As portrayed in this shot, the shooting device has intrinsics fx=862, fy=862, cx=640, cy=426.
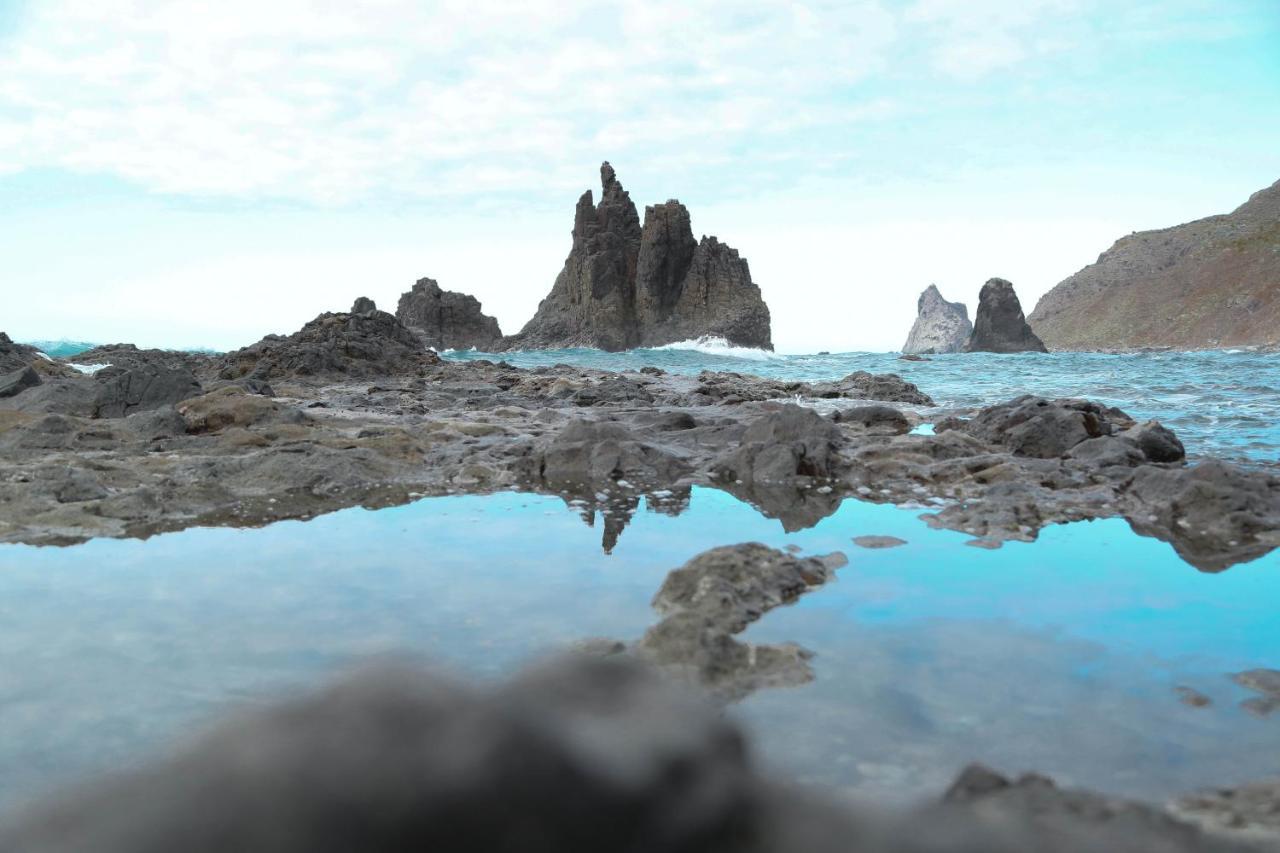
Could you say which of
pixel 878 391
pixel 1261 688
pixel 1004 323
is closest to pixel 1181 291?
pixel 1004 323

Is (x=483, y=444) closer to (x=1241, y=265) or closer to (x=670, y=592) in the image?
(x=670, y=592)

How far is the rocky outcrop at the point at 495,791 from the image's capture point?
50.6 inches

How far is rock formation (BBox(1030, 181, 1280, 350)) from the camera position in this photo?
100688 millimetres

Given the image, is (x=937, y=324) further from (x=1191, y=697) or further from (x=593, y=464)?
(x=1191, y=697)

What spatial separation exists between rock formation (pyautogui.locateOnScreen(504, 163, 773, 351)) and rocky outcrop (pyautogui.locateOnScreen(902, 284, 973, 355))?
10081 centimetres

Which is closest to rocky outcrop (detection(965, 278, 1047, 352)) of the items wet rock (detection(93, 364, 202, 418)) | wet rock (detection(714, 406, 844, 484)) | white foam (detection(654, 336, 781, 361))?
white foam (detection(654, 336, 781, 361))

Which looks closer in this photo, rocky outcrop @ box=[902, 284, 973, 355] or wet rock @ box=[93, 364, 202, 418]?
wet rock @ box=[93, 364, 202, 418]

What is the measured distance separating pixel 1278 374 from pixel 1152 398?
35.5 ft

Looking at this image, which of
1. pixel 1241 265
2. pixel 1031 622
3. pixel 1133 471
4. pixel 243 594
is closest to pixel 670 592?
pixel 1031 622

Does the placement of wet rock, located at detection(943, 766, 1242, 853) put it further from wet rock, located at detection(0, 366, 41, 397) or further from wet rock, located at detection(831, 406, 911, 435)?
wet rock, located at detection(0, 366, 41, 397)

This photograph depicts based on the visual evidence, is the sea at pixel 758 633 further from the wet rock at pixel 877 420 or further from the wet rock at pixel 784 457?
the wet rock at pixel 877 420

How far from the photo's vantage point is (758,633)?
3.82 meters

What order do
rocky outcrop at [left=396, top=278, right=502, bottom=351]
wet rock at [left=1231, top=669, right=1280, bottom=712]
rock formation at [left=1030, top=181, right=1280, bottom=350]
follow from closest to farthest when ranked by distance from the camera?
wet rock at [left=1231, top=669, right=1280, bottom=712]
rocky outcrop at [left=396, top=278, right=502, bottom=351]
rock formation at [left=1030, top=181, right=1280, bottom=350]

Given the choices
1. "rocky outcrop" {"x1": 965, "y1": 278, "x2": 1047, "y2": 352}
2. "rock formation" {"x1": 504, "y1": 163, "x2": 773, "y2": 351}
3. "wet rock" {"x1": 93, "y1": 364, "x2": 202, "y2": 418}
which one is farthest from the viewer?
"rocky outcrop" {"x1": 965, "y1": 278, "x2": 1047, "y2": 352}
